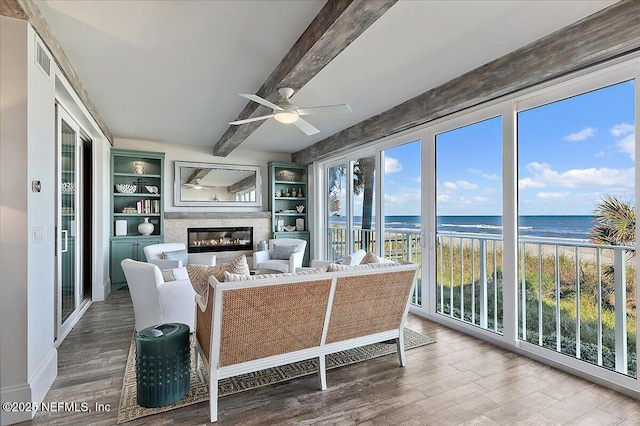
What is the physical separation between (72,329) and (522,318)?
4.90 metres

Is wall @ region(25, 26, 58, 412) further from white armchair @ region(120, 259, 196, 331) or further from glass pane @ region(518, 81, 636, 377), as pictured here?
glass pane @ region(518, 81, 636, 377)

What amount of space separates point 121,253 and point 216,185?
84.5 inches

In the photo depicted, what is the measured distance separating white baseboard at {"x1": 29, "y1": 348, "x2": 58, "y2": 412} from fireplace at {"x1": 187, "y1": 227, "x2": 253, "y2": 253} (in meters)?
3.82

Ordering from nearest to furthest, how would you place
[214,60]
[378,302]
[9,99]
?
[9,99], [378,302], [214,60]

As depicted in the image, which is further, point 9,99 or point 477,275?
point 477,275

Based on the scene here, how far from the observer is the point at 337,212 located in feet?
20.8

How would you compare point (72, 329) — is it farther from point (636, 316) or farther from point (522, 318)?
point (636, 316)

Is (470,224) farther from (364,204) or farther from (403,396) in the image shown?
(403,396)

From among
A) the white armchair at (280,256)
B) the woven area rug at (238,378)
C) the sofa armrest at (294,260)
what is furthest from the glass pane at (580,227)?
the white armchair at (280,256)


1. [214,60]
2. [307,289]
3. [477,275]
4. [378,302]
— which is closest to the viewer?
[307,289]

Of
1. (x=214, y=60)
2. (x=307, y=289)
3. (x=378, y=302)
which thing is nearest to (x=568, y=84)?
(x=378, y=302)

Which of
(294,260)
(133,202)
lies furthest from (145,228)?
(294,260)

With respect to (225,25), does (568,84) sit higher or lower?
lower

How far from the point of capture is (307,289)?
7.20 feet
